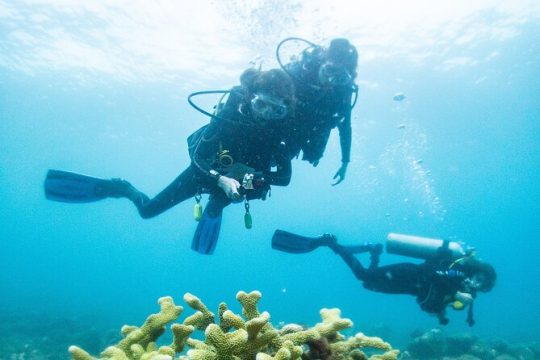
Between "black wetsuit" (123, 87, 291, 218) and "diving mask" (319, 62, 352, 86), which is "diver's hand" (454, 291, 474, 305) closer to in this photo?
"black wetsuit" (123, 87, 291, 218)

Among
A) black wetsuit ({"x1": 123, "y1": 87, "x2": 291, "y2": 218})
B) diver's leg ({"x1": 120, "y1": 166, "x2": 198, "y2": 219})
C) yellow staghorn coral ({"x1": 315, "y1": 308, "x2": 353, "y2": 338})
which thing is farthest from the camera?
diver's leg ({"x1": 120, "y1": 166, "x2": 198, "y2": 219})

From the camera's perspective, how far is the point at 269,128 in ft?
21.3

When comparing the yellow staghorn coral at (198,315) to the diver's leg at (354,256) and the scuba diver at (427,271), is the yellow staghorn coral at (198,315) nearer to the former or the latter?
the scuba diver at (427,271)

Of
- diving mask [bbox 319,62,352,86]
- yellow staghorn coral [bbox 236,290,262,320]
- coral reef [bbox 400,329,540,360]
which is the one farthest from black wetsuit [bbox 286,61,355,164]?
coral reef [bbox 400,329,540,360]

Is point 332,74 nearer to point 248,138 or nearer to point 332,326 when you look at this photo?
point 248,138

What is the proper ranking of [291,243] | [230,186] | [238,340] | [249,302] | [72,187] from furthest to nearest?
[291,243] → [72,187] → [230,186] → [249,302] → [238,340]

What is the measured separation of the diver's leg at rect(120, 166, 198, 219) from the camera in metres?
8.16

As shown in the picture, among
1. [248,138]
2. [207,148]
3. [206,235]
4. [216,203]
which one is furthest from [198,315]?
[206,235]

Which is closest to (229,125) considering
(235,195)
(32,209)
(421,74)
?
(235,195)

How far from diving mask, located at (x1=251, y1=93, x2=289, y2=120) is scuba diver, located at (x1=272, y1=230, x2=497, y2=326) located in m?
4.95

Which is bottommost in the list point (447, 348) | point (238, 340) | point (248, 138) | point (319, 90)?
point (238, 340)

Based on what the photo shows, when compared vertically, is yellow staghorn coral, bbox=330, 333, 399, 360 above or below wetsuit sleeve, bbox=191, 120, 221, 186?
below

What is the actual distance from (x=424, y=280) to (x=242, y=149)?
602cm

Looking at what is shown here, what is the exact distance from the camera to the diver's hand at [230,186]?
560 centimetres
